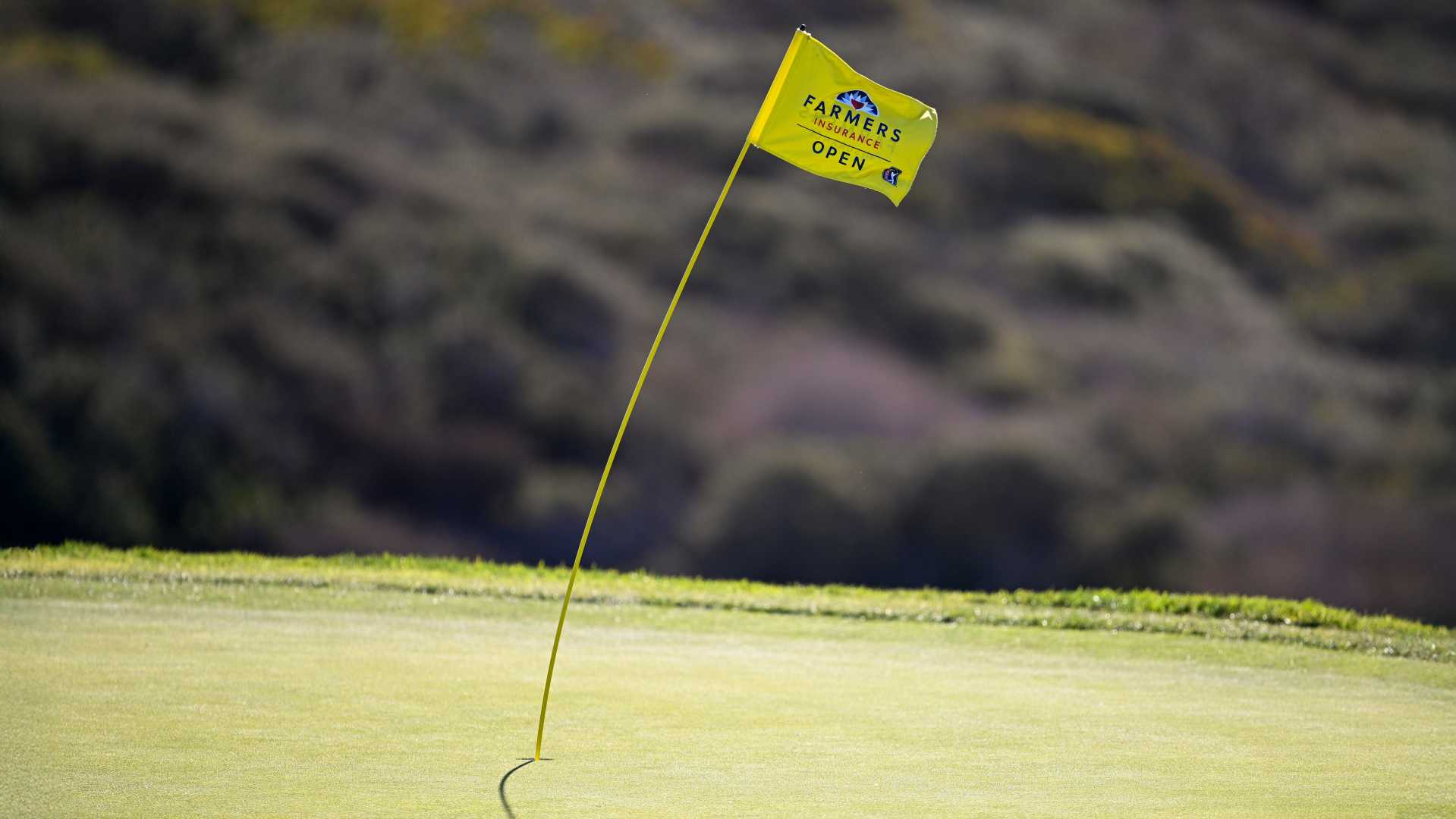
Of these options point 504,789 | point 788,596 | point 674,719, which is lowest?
point 788,596

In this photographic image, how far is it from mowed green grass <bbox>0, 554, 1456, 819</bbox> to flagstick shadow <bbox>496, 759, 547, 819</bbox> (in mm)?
32

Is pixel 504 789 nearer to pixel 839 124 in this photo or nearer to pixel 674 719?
pixel 674 719

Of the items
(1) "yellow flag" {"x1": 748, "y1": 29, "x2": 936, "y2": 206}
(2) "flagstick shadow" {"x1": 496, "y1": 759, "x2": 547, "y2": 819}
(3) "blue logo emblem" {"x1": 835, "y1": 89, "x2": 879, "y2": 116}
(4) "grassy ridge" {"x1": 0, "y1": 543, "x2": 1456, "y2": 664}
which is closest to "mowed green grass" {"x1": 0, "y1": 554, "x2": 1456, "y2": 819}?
(2) "flagstick shadow" {"x1": 496, "y1": 759, "x2": 547, "y2": 819}

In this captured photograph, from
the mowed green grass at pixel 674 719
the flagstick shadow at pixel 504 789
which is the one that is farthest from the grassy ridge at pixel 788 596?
the flagstick shadow at pixel 504 789

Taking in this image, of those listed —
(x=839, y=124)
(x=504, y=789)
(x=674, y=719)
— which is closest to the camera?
(x=504, y=789)

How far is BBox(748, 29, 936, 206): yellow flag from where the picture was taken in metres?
8.73

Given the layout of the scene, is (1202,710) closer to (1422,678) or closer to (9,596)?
(1422,678)

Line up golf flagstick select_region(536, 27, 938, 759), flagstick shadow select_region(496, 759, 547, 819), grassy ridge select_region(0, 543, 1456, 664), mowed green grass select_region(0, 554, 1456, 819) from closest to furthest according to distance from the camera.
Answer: flagstick shadow select_region(496, 759, 547, 819), mowed green grass select_region(0, 554, 1456, 819), golf flagstick select_region(536, 27, 938, 759), grassy ridge select_region(0, 543, 1456, 664)

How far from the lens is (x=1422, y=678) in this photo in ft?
40.3

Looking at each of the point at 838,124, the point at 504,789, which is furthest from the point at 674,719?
the point at 838,124

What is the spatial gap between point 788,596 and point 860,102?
8680 millimetres

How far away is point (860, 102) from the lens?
9070 millimetres

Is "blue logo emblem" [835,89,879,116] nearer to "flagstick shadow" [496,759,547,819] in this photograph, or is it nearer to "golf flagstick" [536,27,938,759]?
"golf flagstick" [536,27,938,759]

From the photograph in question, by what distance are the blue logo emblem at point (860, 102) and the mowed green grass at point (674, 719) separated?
12.1 feet
